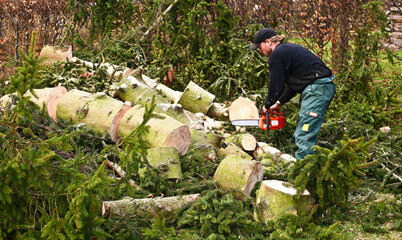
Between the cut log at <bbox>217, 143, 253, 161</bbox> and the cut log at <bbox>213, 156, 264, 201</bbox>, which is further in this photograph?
the cut log at <bbox>217, 143, 253, 161</bbox>

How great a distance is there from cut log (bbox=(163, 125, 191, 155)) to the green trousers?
52.0 inches

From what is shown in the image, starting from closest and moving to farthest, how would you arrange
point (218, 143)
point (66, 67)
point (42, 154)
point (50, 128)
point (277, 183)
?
point (42, 154), point (277, 183), point (50, 128), point (218, 143), point (66, 67)

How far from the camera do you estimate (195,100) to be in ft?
18.5

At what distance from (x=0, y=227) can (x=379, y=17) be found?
5.34 meters

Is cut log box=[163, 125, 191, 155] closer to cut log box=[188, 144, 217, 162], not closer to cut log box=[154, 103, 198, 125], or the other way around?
cut log box=[188, 144, 217, 162]

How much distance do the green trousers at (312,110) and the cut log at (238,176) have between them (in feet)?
2.86

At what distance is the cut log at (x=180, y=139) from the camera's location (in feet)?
13.4

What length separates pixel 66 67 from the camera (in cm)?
600

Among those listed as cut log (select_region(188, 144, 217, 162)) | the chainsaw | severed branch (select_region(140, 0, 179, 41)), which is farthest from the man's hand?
severed branch (select_region(140, 0, 179, 41))

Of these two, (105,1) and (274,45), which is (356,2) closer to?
(274,45)

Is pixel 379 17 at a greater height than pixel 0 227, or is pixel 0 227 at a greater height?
pixel 379 17

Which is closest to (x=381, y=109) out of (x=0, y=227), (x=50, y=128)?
(x=50, y=128)

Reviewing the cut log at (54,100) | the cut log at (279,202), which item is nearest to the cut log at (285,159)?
the cut log at (279,202)

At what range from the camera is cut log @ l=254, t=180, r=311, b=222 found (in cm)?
327
